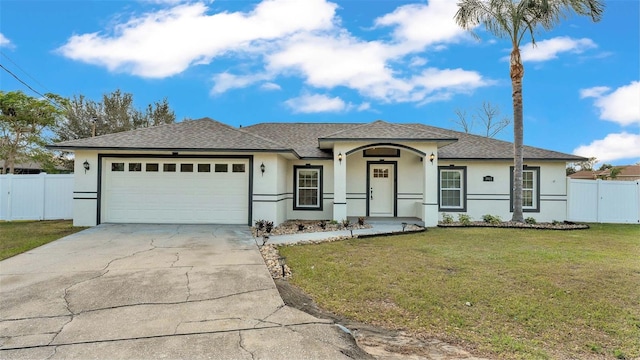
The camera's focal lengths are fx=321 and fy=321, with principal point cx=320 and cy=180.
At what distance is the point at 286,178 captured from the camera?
12453 millimetres

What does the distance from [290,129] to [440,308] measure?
42.4ft

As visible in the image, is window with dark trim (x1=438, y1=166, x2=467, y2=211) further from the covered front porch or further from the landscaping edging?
the landscaping edging

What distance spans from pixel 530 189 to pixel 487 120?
53.4 feet

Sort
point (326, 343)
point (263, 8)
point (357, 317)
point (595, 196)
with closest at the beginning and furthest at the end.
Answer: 1. point (326, 343)
2. point (357, 317)
3. point (263, 8)
4. point (595, 196)

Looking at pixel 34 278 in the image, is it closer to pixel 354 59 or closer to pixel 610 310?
pixel 610 310

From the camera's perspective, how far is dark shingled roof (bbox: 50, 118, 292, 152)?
1006 centimetres

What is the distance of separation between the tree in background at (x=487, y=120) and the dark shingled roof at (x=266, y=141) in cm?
1427

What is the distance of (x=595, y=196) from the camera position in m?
12.8

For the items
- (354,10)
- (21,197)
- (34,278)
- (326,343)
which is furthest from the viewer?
(21,197)

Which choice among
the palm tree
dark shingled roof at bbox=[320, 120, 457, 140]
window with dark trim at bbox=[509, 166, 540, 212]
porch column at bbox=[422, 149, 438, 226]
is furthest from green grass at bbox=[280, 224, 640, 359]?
window with dark trim at bbox=[509, 166, 540, 212]

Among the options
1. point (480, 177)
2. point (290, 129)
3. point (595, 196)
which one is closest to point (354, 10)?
point (290, 129)

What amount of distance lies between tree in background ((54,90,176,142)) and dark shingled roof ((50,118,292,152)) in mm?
16772

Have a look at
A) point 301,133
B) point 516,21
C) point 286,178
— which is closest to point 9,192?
point 286,178

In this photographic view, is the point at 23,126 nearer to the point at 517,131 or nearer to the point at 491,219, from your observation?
the point at 491,219
